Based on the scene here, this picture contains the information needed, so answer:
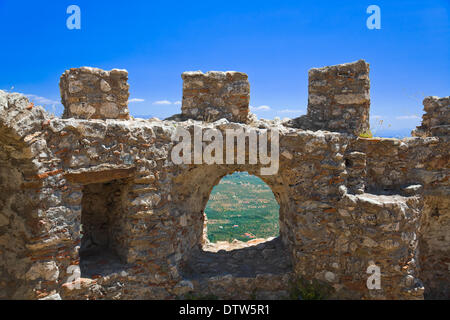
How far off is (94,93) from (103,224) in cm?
246

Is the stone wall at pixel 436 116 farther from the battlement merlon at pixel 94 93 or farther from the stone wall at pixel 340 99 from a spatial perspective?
the battlement merlon at pixel 94 93

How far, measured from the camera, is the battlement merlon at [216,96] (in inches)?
260

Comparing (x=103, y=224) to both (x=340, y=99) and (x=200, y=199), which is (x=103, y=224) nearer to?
(x=200, y=199)

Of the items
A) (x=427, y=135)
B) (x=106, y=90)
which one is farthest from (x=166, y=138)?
(x=427, y=135)

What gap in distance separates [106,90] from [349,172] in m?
4.77

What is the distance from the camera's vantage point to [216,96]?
6699 mm

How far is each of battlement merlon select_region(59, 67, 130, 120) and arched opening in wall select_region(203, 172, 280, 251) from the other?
12.7 ft

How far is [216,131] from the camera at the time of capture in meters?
6.09
